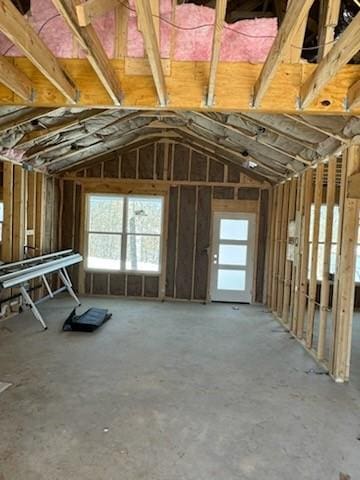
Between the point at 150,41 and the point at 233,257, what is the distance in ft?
22.3

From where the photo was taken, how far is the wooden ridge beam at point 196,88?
321cm

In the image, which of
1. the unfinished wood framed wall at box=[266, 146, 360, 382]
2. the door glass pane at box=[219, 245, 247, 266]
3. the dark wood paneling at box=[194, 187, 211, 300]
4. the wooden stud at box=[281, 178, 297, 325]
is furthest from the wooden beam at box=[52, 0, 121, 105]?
the door glass pane at box=[219, 245, 247, 266]

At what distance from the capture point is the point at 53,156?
24.1ft

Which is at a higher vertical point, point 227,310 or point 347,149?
point 347,149

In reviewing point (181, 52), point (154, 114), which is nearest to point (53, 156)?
point (154, 114)

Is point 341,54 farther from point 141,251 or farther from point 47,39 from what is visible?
point 141,251

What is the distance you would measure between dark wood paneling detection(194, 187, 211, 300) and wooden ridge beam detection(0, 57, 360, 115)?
17.5 feet

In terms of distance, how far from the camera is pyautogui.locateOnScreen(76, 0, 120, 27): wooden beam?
6.16 feet

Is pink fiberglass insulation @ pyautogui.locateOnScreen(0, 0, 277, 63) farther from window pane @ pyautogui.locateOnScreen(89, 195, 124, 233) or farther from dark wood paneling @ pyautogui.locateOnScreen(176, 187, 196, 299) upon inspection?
window pane @ pyautogui.locateOnScreen(89, 195, 124, 233)

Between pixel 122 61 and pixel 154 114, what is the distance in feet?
9.66

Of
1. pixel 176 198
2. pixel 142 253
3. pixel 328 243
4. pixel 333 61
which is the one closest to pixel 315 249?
pixel 328 243

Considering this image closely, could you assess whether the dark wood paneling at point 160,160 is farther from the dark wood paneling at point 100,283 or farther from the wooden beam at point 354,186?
the wooden beam at point 354,186

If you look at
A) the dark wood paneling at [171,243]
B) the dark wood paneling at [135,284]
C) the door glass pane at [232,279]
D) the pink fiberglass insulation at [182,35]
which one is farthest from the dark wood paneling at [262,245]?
the pink fiberglass insulation at [182,35]

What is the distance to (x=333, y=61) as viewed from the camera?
8.09 ft
